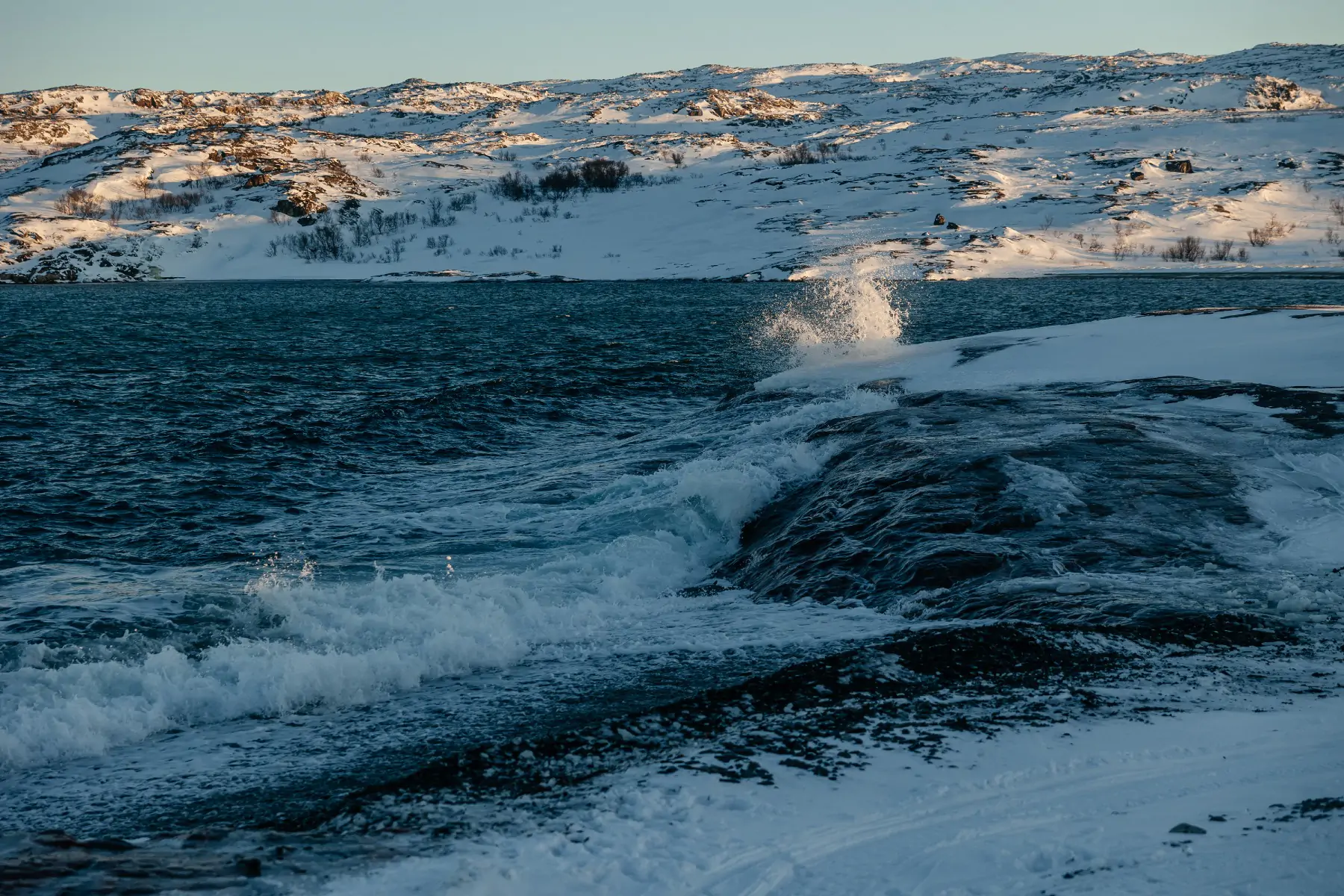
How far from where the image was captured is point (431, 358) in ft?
101

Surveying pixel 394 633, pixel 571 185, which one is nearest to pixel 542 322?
pixel 394 633

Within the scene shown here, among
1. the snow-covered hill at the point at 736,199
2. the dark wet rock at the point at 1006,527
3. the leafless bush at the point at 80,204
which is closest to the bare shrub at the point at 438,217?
the snow-covered hill at the point at 736,199

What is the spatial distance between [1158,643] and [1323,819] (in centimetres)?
256

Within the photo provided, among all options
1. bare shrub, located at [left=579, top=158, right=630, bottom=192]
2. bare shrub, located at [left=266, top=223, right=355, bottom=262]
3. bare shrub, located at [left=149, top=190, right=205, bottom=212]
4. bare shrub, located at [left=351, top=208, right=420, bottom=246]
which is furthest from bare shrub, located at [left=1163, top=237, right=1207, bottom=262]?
bare shrub, located at [left=149, top=190, right=205, bottom=212]

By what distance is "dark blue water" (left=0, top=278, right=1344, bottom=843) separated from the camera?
6797 mm

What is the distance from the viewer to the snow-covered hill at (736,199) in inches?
3219

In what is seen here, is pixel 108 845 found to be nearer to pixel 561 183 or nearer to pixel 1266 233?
pixel 1266 233

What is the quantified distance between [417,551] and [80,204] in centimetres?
12442

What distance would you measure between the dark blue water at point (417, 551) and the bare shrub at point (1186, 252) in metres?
65.2

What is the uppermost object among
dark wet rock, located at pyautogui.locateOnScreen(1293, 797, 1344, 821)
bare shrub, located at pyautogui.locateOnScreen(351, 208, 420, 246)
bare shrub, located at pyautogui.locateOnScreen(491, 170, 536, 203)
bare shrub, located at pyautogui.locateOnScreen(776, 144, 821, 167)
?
bare shrub, located at pyautogui.locateOnScreen(776, 144, 821, 167)

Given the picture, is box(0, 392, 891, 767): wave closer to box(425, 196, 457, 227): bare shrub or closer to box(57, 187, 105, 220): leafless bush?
box(425, 196, 457, 227): bare shrub

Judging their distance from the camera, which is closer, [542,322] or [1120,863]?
[1120,863]

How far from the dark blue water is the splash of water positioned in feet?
10.4

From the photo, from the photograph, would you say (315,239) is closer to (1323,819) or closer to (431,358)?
(431,358)
